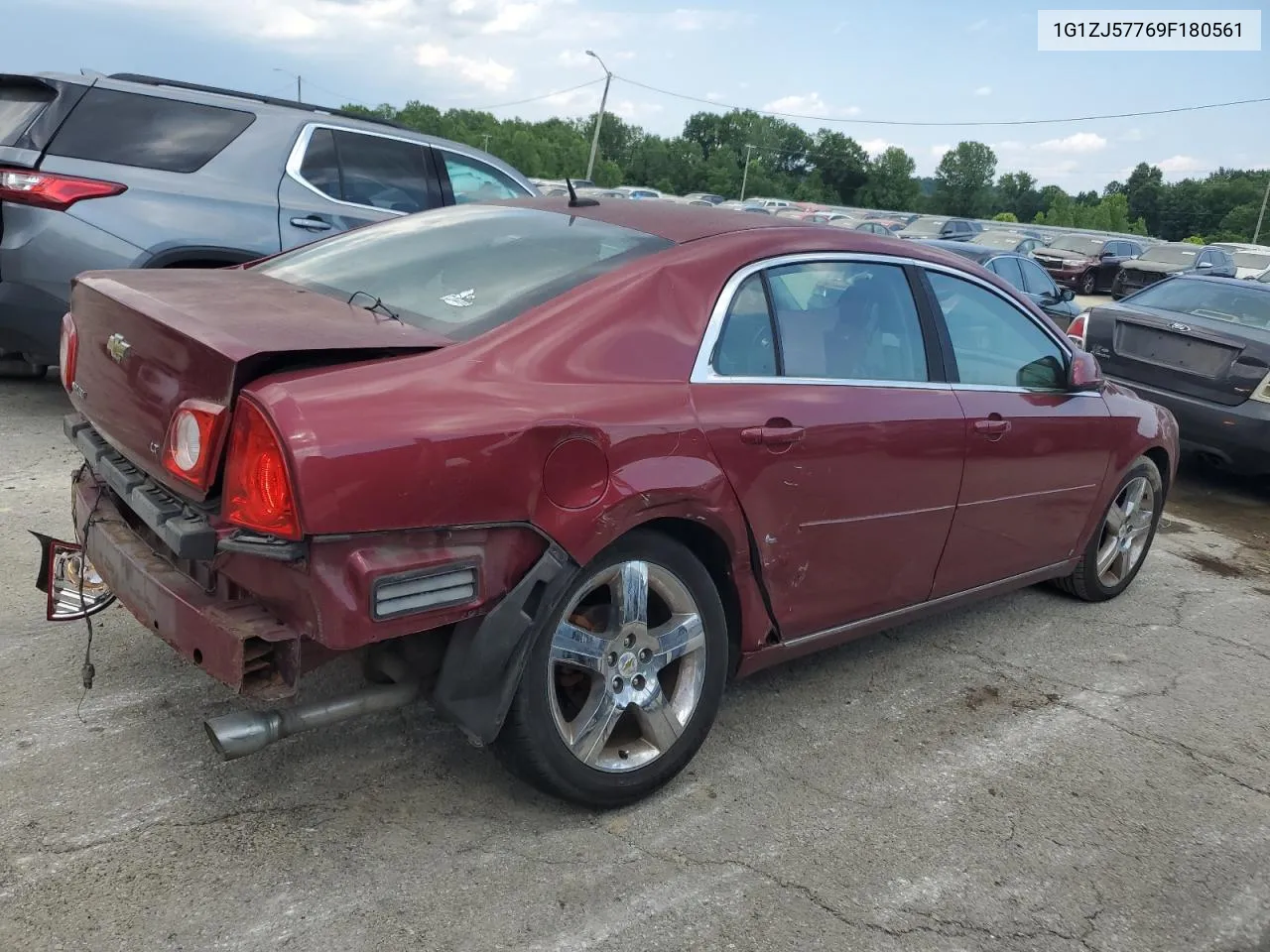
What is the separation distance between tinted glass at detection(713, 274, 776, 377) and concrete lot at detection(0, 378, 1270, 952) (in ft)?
3.87

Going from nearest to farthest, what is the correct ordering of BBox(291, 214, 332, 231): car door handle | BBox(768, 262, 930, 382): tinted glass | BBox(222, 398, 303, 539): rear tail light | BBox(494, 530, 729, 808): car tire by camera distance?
BBox(222, 398, 303, 539): rear tail light → BBox(494, 530, 729, 808): car tire → BBox(768, 262, 930, 382): tinted glass → BBox(291, 214, 332, 231): car door handle

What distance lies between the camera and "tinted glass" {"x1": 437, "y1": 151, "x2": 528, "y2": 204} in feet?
24.0

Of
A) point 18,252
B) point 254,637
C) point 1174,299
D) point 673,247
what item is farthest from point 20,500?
point 1174,299

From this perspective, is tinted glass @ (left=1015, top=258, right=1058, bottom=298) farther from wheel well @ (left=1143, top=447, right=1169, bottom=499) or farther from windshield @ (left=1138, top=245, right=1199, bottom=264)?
windshield @ (left=1138, top=245, right=1199, bottom=264)

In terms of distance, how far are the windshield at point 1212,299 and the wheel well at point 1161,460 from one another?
3.05m

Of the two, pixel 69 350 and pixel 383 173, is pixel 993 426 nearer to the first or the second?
pixel 69 350

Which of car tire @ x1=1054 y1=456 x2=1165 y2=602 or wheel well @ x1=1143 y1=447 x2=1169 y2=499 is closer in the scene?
car tire @ x1=1054 y1=456 x2=1165 y2=602

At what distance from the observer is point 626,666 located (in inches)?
113

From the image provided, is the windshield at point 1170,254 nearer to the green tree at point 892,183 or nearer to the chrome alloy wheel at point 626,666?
the chrome alloy wheel at point 626,666

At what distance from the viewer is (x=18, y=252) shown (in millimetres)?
5477

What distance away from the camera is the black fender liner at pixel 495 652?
255cm

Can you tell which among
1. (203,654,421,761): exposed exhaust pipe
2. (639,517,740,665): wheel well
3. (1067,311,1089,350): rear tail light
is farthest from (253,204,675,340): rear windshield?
(1067,311,1089,350): rear tail light

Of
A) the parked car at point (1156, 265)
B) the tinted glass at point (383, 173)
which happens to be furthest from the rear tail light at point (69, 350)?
the parked car at point (1156, 265)

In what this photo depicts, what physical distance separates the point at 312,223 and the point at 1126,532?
15.6ft
